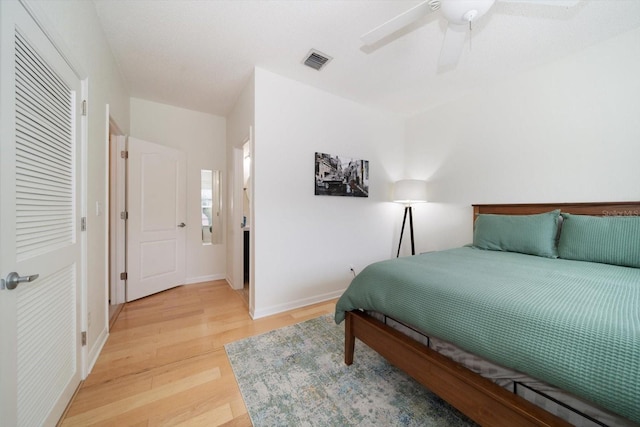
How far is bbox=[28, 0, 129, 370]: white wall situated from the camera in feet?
4.35

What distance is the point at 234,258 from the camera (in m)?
3.22

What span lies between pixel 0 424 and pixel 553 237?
130 inches

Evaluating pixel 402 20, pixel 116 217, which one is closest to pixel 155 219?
pixel 116 217

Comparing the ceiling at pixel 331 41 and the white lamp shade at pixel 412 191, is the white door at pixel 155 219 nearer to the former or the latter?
the ceiling at pixel 331 41

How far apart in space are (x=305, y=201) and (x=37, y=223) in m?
1.96

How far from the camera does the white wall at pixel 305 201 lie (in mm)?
2359

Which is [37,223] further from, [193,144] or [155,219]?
[193,144]

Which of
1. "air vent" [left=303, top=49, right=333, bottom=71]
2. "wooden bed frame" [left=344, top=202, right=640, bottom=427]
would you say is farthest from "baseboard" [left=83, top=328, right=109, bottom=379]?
"air vent" [left=303, top=49, right=333, bottom=71]

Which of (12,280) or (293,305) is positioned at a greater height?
(12,280)

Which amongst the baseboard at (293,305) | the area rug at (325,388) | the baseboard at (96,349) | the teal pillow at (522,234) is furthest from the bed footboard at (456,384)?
the baseboard at (96,349)

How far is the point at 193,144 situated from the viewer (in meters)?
3.39

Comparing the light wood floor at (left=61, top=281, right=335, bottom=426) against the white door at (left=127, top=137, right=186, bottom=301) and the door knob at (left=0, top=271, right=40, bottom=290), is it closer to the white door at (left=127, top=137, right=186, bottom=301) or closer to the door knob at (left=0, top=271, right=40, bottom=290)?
the white door at (left=127, top=137, right=186, bottom=301)

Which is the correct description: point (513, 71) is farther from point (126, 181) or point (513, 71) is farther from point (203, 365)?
point (126, 181)

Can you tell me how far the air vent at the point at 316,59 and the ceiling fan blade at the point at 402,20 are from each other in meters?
0.85
